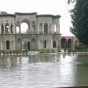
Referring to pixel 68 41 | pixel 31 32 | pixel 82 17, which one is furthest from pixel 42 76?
pixel 68 41

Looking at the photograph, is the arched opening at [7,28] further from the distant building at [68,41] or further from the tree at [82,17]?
the tree at [82,17]

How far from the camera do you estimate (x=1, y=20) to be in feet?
295

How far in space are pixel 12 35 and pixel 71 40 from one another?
22.6 metres

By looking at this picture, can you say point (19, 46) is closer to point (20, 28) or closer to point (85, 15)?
point (20, 28)

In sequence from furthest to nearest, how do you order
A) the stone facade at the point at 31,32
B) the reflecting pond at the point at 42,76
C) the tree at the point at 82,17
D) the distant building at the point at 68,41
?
1. the distant building at the point at 68,41
2. the stone facade at the point at 31,32
3. the tree at the point at 82,17
4. the reflecting pond at the point at 42,76

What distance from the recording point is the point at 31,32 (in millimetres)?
90938

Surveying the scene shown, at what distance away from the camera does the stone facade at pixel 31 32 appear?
89.6 meters

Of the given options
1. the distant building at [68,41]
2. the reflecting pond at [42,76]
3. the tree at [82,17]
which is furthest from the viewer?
the distant building at [68,41]

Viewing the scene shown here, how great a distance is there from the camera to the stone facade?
294ft

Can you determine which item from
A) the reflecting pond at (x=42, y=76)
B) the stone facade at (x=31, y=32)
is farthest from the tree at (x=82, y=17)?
the stone facade at (x=31, y=32)

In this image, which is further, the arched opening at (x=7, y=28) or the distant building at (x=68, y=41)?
the distant building at (x=68, y=41)

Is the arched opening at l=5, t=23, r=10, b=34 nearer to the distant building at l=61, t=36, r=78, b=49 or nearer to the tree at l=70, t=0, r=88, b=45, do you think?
the distant building at l=61, t=36, r=78, b=49

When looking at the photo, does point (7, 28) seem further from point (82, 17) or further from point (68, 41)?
point (82, 17)

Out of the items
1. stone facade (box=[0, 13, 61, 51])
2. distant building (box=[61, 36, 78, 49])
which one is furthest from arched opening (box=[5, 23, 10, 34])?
distant building (box=[61, 36, 78, 49])
